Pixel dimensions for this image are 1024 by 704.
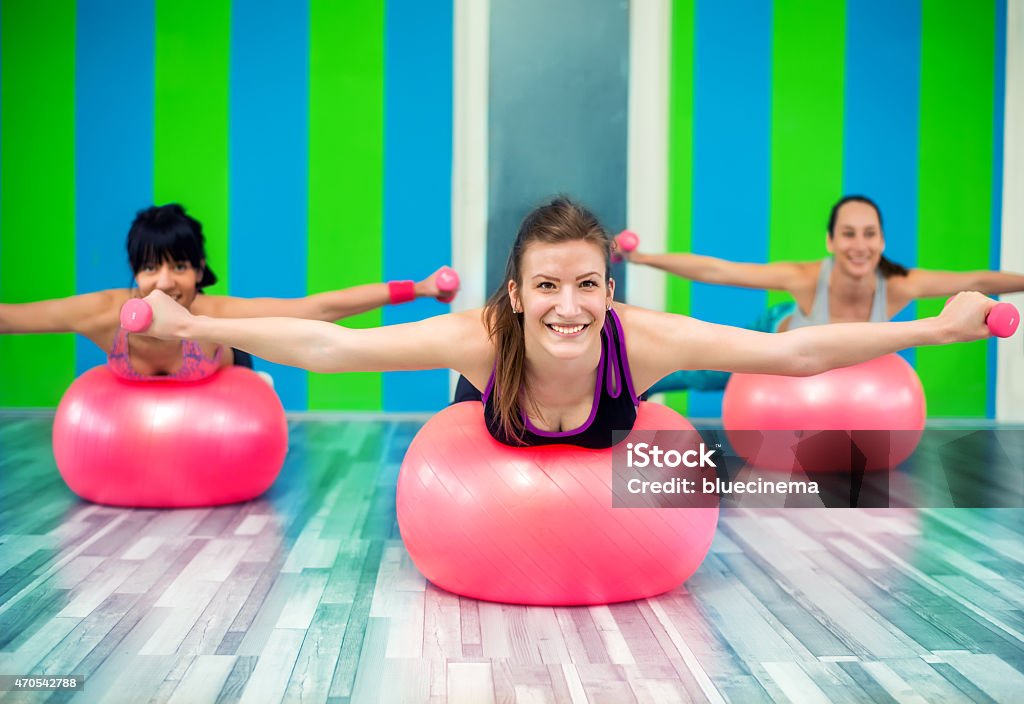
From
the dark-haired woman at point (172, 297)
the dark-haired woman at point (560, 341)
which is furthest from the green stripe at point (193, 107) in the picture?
the dark-haired woman at point (560, 341)

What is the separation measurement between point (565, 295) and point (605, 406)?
325mm

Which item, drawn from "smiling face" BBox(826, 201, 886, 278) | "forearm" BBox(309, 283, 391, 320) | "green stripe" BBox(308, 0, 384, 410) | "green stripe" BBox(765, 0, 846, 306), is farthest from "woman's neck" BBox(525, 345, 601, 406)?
"green stripe" BBox(765, 0, 846, 306)

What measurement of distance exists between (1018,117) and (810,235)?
4.08ft

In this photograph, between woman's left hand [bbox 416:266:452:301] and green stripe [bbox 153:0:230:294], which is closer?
woman's left hand [bbox 416:266:452:301]

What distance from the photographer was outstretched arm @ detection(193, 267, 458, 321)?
338 cm

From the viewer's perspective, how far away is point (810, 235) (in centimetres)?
552

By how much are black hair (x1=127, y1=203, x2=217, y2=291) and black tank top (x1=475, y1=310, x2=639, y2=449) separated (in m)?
1.48

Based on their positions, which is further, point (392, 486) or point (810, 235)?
point (810, 235)

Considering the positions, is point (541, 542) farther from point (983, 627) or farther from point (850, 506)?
point (850, 506)

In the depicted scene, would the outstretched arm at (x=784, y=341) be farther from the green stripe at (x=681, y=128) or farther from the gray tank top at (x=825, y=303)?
the green stripe at (x=681, y=128)

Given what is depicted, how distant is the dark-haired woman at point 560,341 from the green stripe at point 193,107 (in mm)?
3316

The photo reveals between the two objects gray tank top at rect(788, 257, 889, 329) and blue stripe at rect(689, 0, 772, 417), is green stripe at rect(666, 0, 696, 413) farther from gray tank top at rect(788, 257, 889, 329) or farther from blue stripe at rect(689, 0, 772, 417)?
gray tank top at rect(788, 257, 889, 329)

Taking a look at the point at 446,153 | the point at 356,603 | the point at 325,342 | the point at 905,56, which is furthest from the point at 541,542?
the point at 905,56

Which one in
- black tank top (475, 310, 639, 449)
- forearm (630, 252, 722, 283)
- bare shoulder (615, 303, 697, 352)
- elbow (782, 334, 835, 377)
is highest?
forearm (630, 252, 722, 283)
